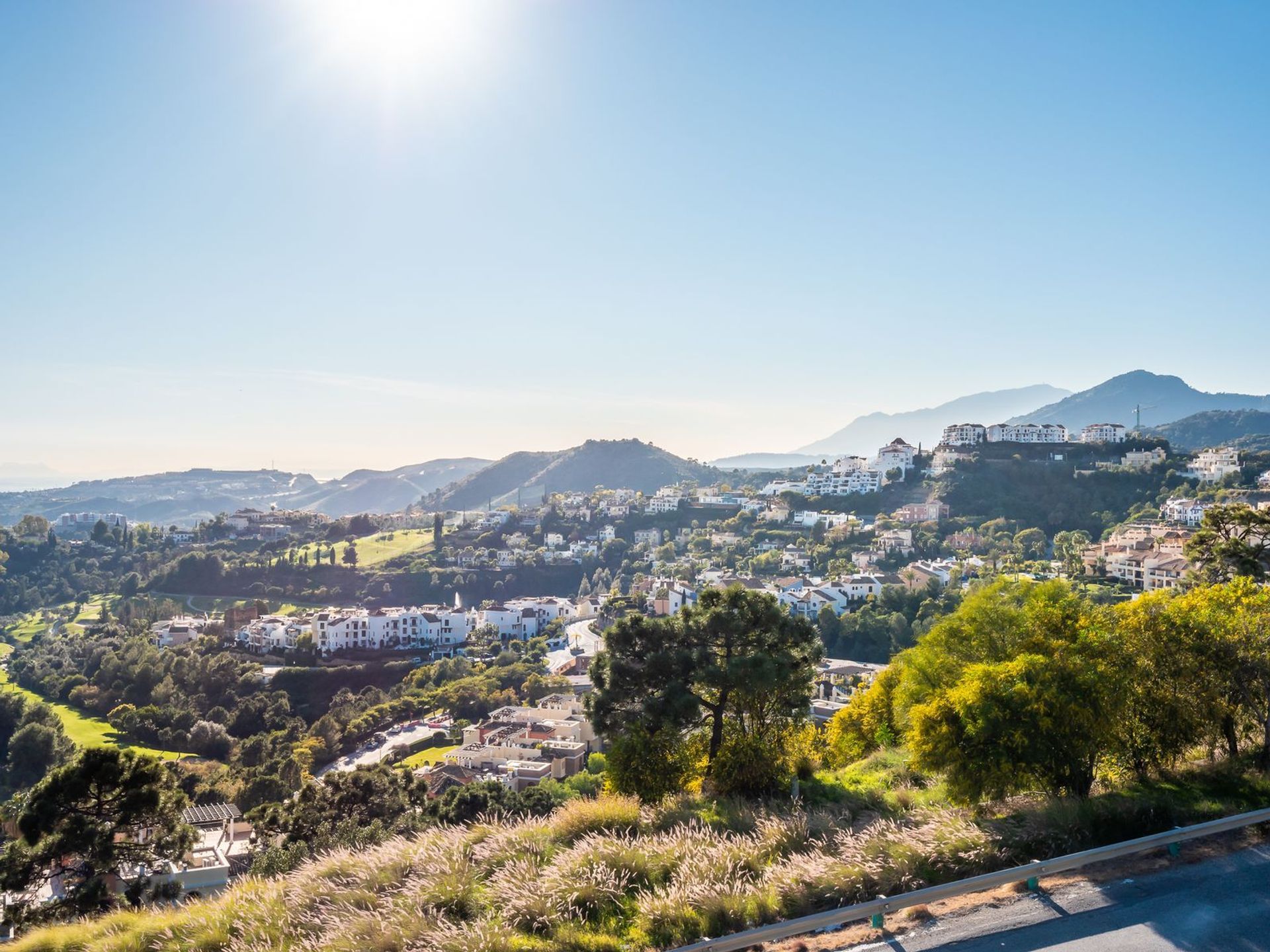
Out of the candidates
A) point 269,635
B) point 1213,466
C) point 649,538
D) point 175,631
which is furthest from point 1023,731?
point 649,538

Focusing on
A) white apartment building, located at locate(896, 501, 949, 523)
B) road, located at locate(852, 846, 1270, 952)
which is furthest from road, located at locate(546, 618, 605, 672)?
road, located at locate(852, 846, 1270, 952)

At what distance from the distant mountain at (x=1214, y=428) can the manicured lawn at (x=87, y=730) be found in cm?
13767

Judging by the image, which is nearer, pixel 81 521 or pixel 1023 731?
pixel 1023 731

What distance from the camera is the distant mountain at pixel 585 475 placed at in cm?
17838

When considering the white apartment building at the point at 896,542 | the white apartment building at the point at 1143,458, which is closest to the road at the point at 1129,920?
the white apartment building at the point at 896,542

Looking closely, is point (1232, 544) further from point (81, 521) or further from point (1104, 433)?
point (81, 521)

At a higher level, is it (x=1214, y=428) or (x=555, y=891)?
(x=1214, y=428)

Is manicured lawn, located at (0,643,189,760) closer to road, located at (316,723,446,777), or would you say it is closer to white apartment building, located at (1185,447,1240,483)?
road, located at (316,723,446,777)

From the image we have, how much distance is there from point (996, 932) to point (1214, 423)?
168m

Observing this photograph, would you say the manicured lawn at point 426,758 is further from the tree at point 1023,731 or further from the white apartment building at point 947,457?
the white apartment building at point 947,457

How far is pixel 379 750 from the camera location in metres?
34.1

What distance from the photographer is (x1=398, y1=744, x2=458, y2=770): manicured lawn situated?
30170 mm

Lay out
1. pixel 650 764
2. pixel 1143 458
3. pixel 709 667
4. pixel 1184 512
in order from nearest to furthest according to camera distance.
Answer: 1. pixel 650 764
2. pixel 709 667
3. pixel 1184 512
4. pixel 1143 458

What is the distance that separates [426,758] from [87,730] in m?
19.3
